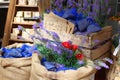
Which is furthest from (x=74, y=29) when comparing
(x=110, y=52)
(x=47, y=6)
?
(x=47, y=6)

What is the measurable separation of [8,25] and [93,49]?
201cm

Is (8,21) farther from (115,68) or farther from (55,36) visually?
(115,68)

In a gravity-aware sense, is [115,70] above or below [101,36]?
below

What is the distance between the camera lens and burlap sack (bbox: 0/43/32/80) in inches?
76.8

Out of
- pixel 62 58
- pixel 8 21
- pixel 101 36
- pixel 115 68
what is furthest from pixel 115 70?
pixel 8 21

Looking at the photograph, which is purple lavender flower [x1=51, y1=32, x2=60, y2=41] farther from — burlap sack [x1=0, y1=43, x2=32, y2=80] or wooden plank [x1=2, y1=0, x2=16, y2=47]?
wooden plank [x1=2, y1=0, x2=16, y2=47]

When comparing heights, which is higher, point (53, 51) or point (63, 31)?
point (63, 31)

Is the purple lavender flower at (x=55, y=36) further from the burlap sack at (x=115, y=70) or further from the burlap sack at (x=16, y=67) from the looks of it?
the burlap sack at (x=115, y=70)

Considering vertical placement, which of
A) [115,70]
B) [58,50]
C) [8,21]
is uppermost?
[58,50]

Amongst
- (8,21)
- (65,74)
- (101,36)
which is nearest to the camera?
(65,74)

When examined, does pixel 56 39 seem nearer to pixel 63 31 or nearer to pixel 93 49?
pixel 63 31

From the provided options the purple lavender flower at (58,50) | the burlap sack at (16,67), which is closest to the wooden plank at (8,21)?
the burlap sack at (16,67)

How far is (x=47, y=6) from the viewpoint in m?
3.28

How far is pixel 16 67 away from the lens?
6.44 feet
